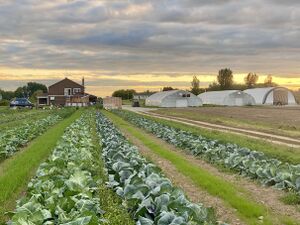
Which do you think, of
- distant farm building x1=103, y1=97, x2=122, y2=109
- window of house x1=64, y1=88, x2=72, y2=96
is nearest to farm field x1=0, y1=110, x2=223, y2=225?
distant farm building x1=103, y1=97, x2=122, y2=109

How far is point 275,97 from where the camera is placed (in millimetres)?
97375

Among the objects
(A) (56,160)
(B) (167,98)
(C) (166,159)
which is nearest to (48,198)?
(A) (56,160)

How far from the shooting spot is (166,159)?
1580 centimetres

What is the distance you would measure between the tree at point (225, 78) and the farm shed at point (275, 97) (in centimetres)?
4284

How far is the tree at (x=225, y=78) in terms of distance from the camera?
14262 cm

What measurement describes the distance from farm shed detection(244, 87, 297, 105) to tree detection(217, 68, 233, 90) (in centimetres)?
4284

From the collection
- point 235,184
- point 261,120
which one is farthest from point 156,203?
point 261,120

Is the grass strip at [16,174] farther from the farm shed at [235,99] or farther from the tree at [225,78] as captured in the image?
the tree at [225,78]

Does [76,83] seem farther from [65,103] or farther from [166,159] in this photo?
[166,159]

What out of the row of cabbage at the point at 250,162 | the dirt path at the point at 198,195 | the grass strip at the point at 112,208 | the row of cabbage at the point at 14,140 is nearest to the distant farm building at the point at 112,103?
the row of cabbage at the point at 14,140

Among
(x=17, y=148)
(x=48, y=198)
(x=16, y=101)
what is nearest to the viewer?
(x=48, y=198)

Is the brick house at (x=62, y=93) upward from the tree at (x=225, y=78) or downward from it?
downward

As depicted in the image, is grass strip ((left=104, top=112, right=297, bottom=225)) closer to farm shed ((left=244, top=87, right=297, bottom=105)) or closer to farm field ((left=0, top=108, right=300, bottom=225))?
farm field ((left=0, top=108, right=300, bottom=225))

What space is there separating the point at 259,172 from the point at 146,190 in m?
5.15
